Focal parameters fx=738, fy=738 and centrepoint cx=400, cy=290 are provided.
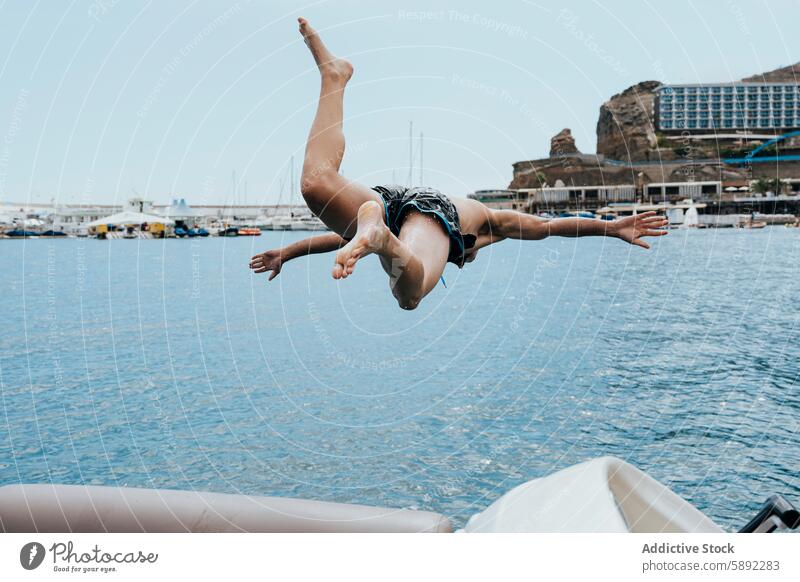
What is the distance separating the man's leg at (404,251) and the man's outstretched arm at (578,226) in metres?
0.53

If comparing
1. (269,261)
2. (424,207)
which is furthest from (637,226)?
(269,261)

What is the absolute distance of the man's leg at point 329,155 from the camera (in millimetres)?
3223

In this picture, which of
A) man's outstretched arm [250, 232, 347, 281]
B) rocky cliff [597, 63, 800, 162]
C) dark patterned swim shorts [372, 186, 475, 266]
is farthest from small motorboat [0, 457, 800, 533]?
rocky cliff [597, 63, 800, 162]

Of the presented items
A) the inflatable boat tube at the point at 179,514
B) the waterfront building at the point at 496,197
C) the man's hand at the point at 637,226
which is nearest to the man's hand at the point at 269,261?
the inflatable boat tube at the point at 179,514

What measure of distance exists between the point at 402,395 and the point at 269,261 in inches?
487

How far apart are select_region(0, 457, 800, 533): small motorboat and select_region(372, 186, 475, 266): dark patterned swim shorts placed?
5.59ft

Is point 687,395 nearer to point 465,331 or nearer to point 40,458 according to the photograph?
point 465,331

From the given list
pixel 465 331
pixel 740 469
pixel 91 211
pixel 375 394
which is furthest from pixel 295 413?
pixel 91 211

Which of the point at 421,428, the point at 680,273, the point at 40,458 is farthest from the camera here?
the point at 680,273

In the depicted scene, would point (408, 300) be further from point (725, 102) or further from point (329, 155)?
point (725, 102)

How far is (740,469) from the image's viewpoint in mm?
11180

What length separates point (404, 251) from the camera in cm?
298

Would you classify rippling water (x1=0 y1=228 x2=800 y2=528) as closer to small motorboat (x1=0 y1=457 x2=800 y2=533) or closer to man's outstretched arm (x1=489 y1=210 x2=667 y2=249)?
small motorboat (x1=0 y1=457 x2=800 y2=533)

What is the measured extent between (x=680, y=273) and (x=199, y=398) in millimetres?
37544
